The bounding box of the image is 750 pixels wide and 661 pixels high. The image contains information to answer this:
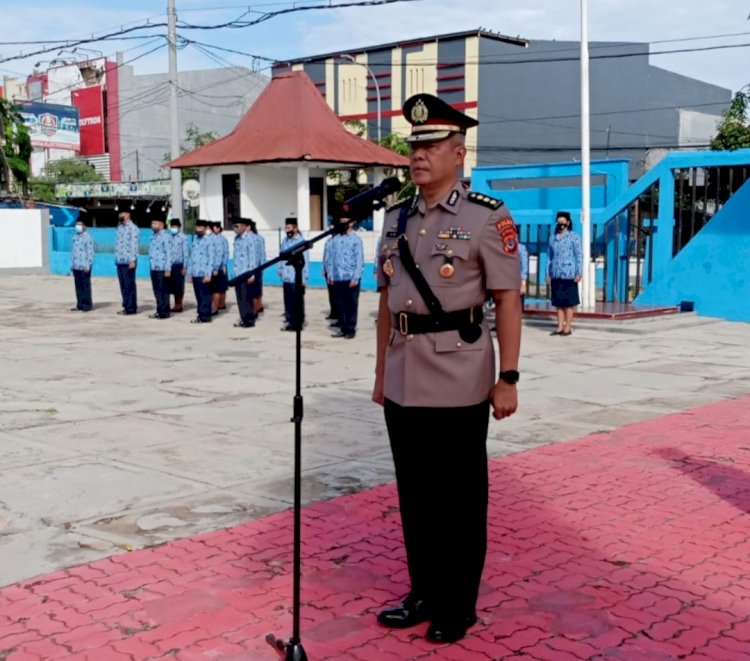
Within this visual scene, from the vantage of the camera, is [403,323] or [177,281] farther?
Result: [177,281]

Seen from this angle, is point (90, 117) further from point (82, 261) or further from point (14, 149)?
point (82, 261)

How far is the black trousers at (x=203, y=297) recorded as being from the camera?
15812 mm

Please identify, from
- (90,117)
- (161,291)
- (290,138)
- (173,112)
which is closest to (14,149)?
(90,117)

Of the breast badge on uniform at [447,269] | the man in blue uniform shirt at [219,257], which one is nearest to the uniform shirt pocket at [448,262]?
the breast badge on uniform at [447,269]

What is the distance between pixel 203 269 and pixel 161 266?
3.42 feet

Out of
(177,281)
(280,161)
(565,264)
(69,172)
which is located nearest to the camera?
(565,264)

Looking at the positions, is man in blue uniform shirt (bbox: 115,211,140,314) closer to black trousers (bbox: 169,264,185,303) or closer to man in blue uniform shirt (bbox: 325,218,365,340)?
black trousers (bbox: 169,264,185,303)

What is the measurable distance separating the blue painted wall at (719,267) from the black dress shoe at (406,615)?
46.2 feet

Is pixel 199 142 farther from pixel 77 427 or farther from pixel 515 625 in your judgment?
pixel 515 625

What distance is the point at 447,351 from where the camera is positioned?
3559 mm

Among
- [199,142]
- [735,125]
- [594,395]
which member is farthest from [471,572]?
[199,142]

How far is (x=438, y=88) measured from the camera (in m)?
48.2

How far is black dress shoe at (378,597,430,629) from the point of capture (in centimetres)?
375

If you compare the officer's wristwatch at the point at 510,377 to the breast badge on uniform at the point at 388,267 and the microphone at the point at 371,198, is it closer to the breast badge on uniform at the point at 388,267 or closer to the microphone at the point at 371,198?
the breast badge on uniform at the point at 388,267
